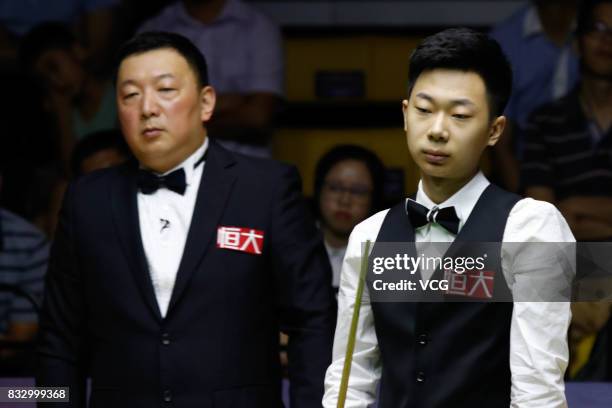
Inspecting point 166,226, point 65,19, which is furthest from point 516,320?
point 65,19

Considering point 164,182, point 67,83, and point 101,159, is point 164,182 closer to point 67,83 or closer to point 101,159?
point 101,159

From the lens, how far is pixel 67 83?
5.22 metres

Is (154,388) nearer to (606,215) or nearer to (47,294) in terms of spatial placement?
(47,294)

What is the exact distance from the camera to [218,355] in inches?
100

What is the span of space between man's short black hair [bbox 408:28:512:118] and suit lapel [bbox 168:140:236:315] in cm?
61

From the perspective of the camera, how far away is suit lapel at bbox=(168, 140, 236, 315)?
2541 millimetres

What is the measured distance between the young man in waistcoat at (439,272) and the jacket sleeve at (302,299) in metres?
0.30

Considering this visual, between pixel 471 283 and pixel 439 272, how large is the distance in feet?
0.25

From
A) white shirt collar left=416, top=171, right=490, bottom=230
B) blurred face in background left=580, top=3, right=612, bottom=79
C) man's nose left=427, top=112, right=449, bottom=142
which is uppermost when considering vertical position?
blurred face in background left=580, top=3, right=612, bottom=79

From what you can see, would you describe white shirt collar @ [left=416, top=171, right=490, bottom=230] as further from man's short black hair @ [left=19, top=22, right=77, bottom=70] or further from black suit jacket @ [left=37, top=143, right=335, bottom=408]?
man's short black hair @ [left=19, top=22, right=77, bottom=70]

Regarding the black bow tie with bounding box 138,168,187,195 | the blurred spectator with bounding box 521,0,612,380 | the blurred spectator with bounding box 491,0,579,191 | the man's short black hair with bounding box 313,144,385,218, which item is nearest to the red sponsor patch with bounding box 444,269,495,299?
the black bow tie with bounding box 138,168,187,195

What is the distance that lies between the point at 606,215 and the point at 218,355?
2.52 metres

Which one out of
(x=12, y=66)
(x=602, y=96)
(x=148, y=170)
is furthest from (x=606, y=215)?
(x=12, y=66)

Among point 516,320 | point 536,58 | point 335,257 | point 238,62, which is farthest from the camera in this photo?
point 536,58
